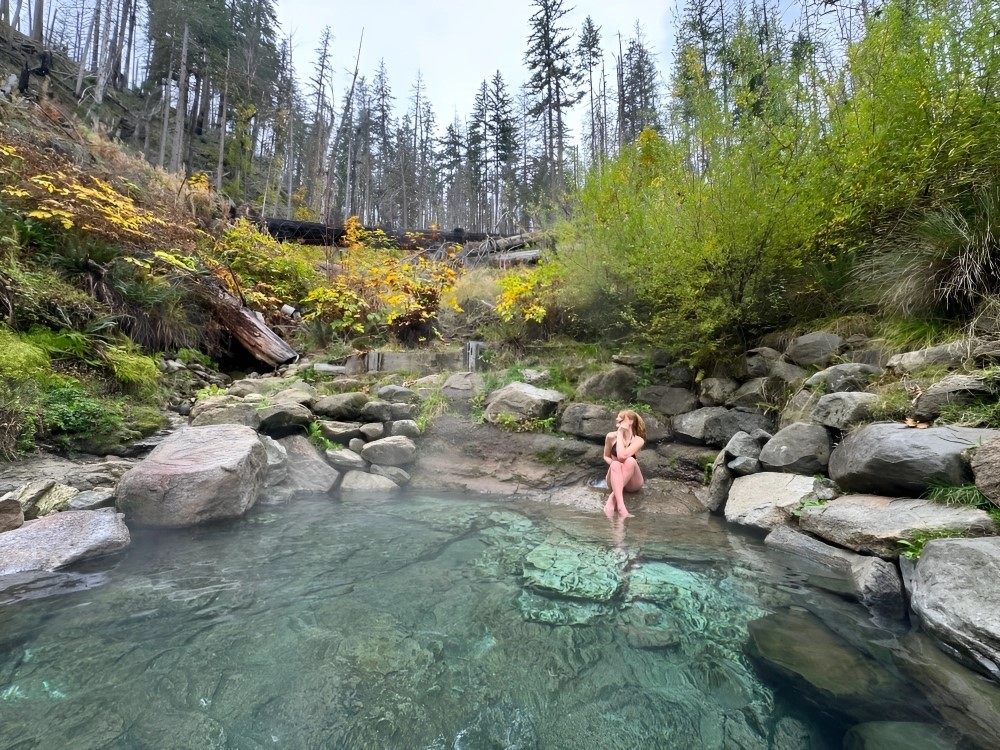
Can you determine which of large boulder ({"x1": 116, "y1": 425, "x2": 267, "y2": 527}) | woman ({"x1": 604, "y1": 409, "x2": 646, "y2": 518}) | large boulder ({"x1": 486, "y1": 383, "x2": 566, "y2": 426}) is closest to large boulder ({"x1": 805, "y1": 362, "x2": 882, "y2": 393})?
woman ({"x1": 604, "y1": 409, "x2": 646, "y2": 518})

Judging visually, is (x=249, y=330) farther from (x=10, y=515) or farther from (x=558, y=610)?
(x=558, y=610)

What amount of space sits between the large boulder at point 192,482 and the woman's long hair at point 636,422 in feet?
12.7

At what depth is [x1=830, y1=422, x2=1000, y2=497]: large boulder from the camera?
2.59m

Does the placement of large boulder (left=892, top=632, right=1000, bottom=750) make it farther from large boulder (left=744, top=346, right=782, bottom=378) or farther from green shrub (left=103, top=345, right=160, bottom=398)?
green shrub (left=103, top=345, right=160, bottom=398)

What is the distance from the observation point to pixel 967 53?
3312mm

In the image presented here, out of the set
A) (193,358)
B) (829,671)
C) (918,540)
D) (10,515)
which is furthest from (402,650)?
(193,358)

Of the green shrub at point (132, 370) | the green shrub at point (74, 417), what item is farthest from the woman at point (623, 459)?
the green shrub at point (132, 370)

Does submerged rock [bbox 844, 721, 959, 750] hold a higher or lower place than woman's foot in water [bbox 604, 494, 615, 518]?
lower

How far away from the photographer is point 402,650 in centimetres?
205

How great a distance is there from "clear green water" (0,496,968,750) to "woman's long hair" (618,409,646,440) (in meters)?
1.75

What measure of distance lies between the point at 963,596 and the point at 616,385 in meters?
4.00

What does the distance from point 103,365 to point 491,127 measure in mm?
26827

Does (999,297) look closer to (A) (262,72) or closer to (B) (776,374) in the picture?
(B) (776,374)

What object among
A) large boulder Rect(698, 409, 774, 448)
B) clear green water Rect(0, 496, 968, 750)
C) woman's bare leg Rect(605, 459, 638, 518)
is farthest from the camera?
large boulder Rect(698, 409, 774, 448)
